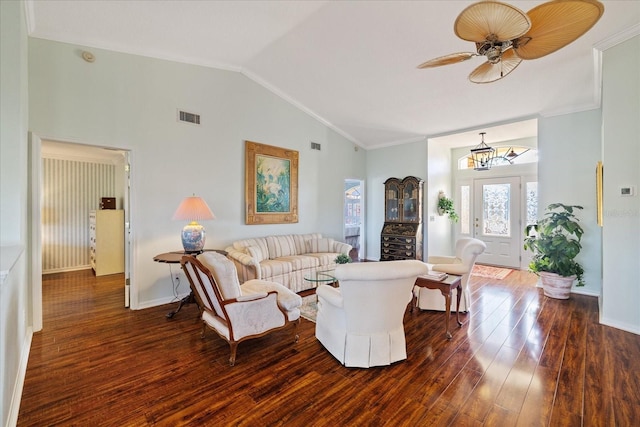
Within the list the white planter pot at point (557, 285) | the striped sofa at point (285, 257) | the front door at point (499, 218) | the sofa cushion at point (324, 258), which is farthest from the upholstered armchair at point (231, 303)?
the front door at point (499, 218)

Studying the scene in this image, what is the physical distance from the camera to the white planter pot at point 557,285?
4246mm

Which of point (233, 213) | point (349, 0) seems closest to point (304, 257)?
point (233, 213)

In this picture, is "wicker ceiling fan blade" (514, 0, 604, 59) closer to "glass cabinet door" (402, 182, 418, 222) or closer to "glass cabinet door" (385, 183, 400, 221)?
"glass cabinet door" (402, 182, 418, 222)

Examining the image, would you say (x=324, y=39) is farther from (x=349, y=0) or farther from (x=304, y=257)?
(x=304, y=257)

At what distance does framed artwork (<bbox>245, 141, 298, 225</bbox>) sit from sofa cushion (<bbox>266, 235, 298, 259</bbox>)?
36 centimetres

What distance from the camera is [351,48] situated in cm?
382

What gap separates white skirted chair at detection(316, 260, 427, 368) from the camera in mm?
2225

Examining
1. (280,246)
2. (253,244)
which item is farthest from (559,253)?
(253,244)

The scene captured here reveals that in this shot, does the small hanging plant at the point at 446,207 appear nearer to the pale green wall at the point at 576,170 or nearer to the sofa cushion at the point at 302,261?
the pale green wall at the point at 576,170

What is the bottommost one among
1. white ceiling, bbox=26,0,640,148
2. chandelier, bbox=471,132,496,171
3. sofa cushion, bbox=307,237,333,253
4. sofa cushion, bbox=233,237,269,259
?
sofa cushion, bbox=307,237,333,253

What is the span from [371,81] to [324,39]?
109cm

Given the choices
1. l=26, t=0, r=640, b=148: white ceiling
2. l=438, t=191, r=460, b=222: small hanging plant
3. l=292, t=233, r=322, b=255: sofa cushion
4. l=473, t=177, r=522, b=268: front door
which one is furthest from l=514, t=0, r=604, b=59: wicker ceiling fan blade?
l=473, t=177, r=522, b=268: front door

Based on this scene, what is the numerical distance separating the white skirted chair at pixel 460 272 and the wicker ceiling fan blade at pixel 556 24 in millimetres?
2054

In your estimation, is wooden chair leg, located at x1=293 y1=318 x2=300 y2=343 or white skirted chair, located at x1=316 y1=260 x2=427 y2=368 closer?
white skirted chair, located at x1=316 y1=260 x2=427 y2=368
